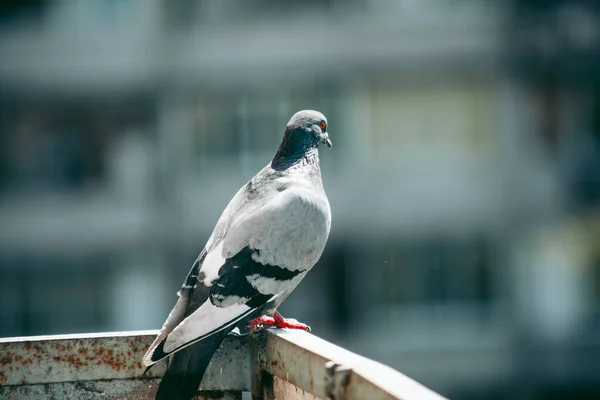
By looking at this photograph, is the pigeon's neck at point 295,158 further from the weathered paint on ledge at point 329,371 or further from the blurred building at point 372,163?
the blurred building at point 372,163

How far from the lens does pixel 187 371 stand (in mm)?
2914

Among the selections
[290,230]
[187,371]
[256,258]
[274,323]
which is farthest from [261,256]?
[187,371]

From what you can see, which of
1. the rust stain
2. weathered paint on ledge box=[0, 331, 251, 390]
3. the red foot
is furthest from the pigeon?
the rust stain

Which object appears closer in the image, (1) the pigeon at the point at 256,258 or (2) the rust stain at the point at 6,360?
(2) the rust stain at the point at 6,360

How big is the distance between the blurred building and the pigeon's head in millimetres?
8808

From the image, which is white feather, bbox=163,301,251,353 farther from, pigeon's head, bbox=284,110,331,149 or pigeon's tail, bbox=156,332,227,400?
pigeon's head, bbox=284,110,331,149

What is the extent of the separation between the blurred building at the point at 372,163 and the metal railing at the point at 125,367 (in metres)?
9.91

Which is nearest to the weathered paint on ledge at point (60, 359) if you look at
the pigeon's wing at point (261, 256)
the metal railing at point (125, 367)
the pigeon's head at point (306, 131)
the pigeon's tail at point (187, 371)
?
the metal railing at point (125, 367)

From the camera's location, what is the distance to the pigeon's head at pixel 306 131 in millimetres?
3910

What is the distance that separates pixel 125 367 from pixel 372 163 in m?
10.3

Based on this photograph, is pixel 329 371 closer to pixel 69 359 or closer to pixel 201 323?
pixel 201 323

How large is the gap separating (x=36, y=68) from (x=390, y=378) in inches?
474

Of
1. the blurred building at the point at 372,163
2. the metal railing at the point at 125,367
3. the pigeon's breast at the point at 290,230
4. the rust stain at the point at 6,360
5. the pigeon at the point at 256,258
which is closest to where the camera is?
the metal railing at the point at 125,367

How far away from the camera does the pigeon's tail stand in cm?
286
